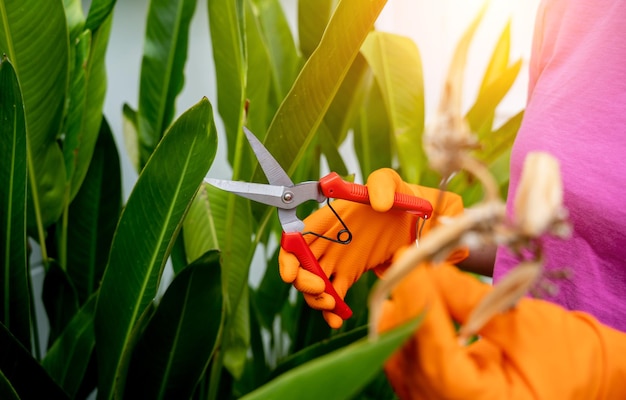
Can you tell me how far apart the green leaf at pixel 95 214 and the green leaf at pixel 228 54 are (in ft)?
0.53

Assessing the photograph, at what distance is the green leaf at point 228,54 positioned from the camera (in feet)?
1.61

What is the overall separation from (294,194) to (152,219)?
0.34 ft

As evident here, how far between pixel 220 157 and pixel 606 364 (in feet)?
2.62

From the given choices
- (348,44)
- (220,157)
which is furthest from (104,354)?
(220,157)

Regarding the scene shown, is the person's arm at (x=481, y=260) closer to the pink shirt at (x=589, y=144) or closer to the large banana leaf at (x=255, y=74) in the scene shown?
the pink shirt at (x=589, y=144)

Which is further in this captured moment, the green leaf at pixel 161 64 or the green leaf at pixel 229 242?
the green leaf at pixel 161 64

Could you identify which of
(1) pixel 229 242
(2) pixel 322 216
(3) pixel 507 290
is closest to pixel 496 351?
(3) pixel 507 290

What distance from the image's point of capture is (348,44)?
0.33m

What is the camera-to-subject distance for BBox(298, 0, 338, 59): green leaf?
1.68 feet

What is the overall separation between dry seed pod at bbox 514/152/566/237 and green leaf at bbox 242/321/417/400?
5 cm

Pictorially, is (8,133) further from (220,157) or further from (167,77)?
(220,157)

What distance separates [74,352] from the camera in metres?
0.50

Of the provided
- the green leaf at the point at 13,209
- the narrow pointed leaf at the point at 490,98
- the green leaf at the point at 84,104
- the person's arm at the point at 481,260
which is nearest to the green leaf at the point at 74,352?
the green leaf at the point at 13,209

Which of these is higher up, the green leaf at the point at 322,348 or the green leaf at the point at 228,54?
the green leaf at the point at 228,54
